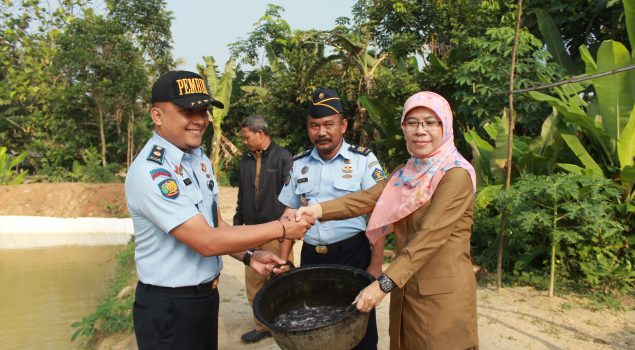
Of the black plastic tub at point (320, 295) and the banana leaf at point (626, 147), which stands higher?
the banana leaf at point (626, 147)

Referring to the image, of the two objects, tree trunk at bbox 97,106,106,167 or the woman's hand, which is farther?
tree trunk at bbox 97,106,106,167

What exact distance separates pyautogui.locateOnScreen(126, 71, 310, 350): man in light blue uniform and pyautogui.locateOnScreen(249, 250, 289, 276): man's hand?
15.4 inches

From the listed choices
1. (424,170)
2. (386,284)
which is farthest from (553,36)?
(386,284)

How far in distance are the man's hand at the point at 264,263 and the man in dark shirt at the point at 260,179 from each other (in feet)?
5.48

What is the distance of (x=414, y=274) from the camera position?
195cm

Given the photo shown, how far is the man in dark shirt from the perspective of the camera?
4.16m

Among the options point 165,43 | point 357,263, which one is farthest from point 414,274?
point 165,43

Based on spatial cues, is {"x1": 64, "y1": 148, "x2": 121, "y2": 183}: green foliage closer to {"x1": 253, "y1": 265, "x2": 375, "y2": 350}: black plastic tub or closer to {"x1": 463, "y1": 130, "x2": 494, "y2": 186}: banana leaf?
{"x1": 463, "y1": 130, "x2": 494, "y2": 186}: banana leaf

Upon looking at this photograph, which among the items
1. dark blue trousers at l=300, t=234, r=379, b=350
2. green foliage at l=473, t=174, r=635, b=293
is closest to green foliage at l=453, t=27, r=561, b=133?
green foliage at l=473, t=174, r=635, b=293

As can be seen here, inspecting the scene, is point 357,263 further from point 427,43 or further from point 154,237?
point 427,43

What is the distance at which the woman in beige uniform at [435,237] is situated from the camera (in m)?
1.83

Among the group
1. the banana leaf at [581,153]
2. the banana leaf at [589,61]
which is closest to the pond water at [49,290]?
the banana leaf at [581,153]

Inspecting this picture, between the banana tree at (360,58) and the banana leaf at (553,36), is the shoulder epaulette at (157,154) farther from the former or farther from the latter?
the banana tree at (360,58)

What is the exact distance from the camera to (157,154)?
6.27 ft
